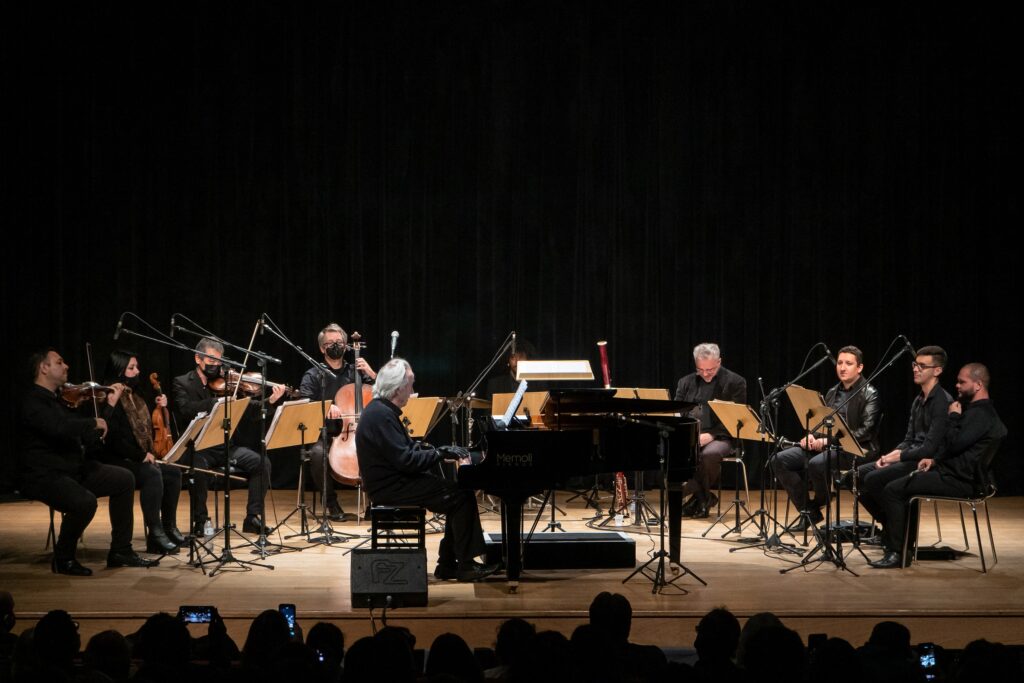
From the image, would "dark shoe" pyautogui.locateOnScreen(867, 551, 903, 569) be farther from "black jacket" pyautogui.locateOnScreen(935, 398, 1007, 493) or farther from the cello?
the cello

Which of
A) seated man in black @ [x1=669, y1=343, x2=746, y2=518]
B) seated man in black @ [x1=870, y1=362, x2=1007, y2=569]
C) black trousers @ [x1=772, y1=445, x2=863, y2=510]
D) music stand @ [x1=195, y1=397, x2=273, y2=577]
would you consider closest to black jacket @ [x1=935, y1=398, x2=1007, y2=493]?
seated man in black @ [x1=870, y1=362, x2=1007, y2=569]

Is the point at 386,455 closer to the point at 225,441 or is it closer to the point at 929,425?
the point at 225,441

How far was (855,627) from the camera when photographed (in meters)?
5.43

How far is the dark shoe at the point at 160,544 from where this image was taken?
7023 millimetres

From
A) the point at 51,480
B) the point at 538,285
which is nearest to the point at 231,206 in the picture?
the point at 538,285

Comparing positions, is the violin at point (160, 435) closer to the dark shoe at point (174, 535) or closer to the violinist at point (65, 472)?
the dark shoe at point (174, 535)

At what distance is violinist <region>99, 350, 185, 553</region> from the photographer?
7020 mm

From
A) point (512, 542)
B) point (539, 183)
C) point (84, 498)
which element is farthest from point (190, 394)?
point (539, 183)

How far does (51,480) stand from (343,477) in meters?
2.11

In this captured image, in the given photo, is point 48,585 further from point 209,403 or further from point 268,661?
point 268,661

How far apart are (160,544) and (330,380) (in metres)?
2.23

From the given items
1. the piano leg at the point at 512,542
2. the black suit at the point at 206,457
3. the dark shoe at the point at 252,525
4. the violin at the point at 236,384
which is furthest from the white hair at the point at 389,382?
the dark shoe at the point at 252,525

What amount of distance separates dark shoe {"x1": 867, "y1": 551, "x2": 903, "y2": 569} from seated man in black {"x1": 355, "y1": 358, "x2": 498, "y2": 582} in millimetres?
2462

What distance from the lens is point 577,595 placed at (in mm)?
5949
